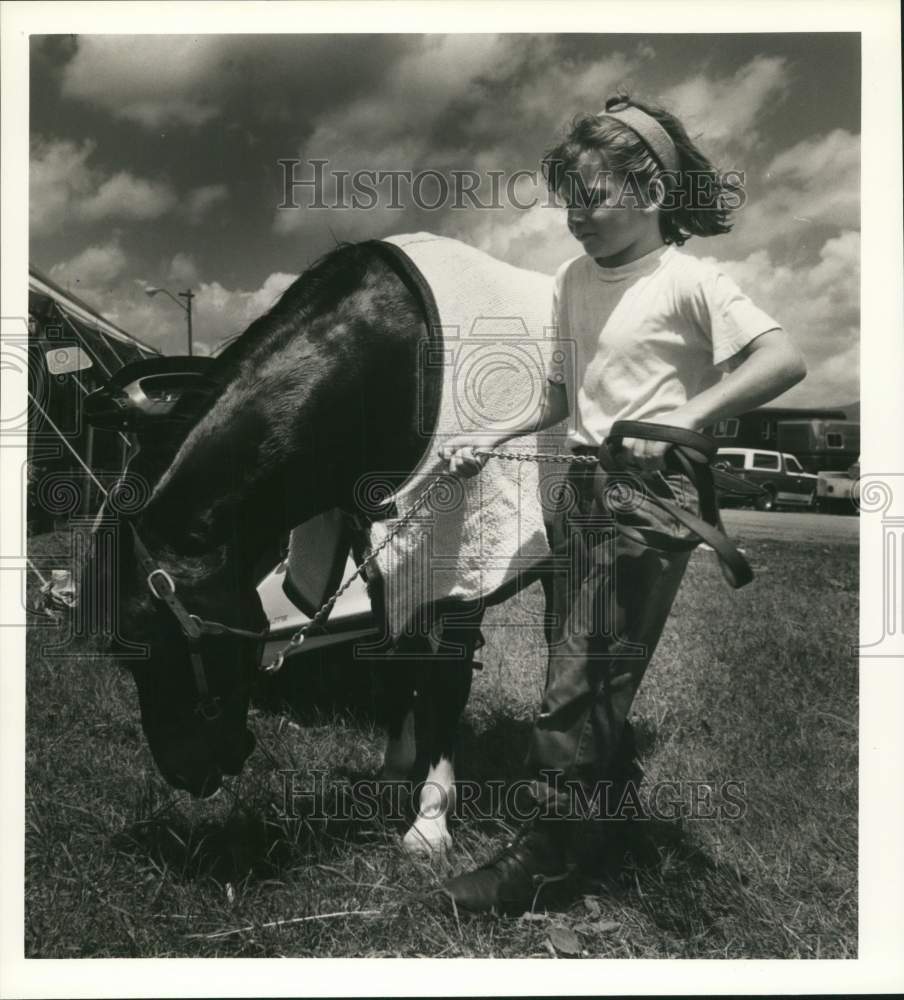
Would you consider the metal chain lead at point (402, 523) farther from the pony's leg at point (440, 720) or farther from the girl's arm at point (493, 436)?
the pony's leg at point (440, 720)

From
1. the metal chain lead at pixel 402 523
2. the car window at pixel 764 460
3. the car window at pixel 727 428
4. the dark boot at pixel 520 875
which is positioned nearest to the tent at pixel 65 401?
the metal chain lead at pixel 402 523

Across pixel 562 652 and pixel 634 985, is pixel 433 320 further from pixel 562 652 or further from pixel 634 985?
pixel 634 985

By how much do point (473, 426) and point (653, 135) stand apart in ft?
2.81

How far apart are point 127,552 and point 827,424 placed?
183 centimetres

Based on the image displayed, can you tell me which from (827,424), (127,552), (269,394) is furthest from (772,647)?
(127,552)

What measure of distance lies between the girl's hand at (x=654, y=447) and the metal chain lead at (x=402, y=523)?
14 centimetres

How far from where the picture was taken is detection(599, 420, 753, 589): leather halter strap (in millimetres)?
2010

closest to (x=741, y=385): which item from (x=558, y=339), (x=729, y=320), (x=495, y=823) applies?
(x=729, y=320)

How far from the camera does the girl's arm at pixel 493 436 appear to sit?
2332 mm

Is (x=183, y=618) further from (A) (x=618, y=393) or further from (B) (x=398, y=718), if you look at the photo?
(A) (x=618, y=393)

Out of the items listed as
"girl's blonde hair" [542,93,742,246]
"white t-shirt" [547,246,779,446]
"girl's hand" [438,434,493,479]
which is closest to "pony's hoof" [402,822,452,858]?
"girl's hand" [438,434,493,479]

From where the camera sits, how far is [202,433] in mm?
2148

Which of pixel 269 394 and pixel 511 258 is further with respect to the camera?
pixel 511 258

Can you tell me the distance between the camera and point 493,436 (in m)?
2.39
